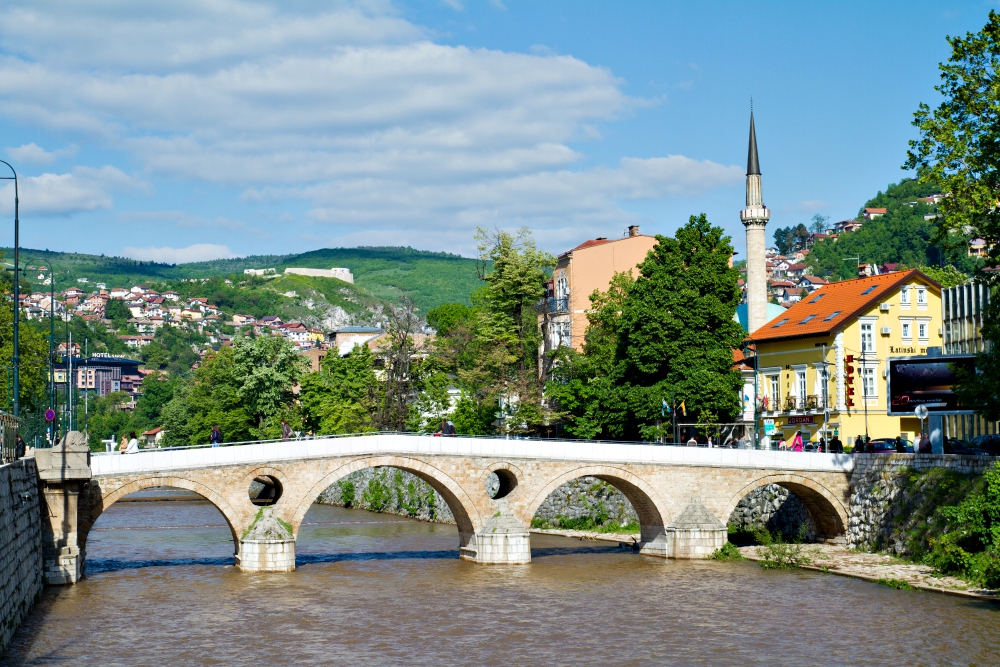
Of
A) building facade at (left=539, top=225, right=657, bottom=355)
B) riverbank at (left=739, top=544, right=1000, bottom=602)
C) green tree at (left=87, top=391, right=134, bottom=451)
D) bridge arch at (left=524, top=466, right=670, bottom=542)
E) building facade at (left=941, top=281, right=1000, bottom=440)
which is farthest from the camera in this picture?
green tree at (left=87, top=391, right=134, bottom=451)

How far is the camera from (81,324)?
17175 centimetres

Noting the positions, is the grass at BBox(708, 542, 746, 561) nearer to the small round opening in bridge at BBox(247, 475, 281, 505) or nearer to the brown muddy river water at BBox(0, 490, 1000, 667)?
the brown muddy river water at BBox(0, 490, 1000, 667)

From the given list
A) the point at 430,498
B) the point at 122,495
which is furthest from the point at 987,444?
the point at 430,498

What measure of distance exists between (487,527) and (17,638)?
15.6m

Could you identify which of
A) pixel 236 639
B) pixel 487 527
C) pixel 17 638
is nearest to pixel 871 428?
pixel 487 527

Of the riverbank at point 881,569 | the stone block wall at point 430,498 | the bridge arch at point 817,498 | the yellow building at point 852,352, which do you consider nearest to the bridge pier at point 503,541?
the bridge arch at point 817,498

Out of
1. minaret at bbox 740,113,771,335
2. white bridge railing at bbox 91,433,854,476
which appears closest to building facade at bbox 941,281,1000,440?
white bridge railing at bbox 91,433,854,476

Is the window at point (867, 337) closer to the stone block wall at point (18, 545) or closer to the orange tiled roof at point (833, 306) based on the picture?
the orange tiled roof at point (833, 306)

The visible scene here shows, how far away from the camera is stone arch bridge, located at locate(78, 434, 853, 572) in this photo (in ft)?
109

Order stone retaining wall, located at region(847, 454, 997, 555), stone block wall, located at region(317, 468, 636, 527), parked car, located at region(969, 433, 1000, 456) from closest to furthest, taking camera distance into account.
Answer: parked car, located at region(969, 433, 1000, 456) < stone retaining wall, located at region(847, 454, 997, 555) < stone block wall, located at region(317, 468, 636, 527)

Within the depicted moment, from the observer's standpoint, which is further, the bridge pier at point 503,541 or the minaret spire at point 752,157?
the minaret spire at point 752,157

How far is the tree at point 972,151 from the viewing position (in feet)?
90.4

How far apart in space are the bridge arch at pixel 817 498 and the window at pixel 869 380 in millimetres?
10300

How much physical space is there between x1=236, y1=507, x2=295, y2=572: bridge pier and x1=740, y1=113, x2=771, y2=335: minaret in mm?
29515
